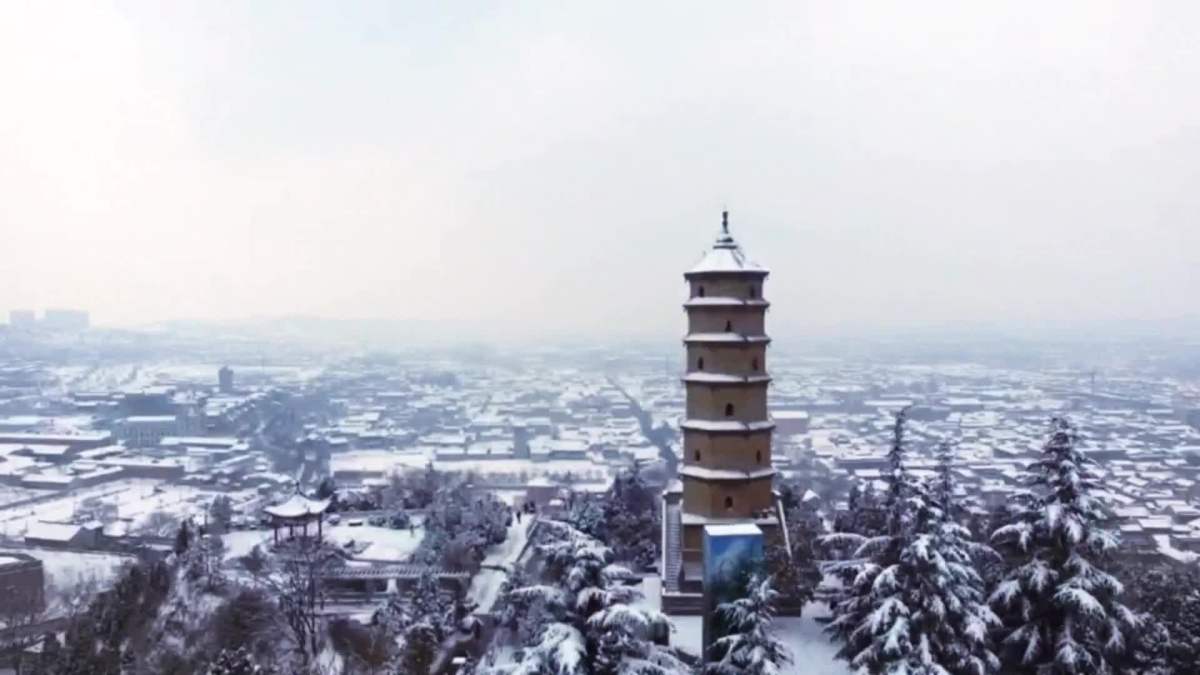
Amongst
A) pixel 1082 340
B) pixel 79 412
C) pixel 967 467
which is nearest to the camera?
pixel 967 467

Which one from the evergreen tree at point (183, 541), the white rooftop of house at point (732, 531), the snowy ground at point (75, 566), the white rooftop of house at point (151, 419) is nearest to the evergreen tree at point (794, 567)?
the white rooftop of house at point (732, 531)

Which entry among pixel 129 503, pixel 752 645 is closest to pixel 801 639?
pixel 752 645

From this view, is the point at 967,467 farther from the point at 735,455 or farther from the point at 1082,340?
the point at 1082,340

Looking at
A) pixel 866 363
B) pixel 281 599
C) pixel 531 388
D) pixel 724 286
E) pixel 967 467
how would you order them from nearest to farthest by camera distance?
pixel 724 286 < pixel 281 599 < pixel 967 467 < pixel 531 388 < pixel 866 363

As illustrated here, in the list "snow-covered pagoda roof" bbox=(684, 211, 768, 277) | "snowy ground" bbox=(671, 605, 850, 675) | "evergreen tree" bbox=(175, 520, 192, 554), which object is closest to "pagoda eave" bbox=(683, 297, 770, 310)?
"snow-covered pagoda roof" bbox=(684, 211, 768, 277)

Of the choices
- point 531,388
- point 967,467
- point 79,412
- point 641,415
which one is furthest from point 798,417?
point 79,412
